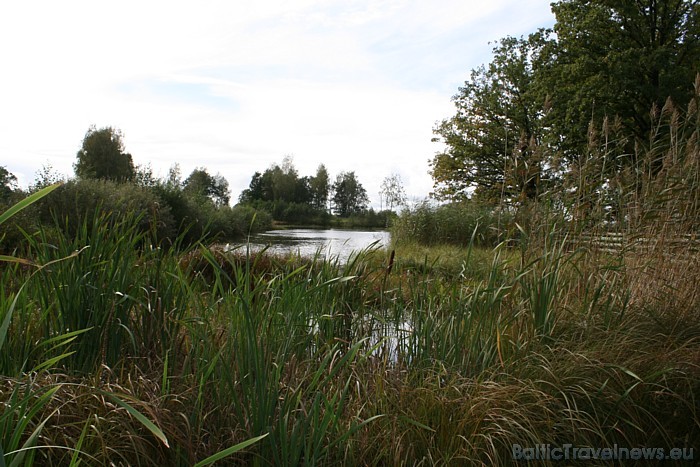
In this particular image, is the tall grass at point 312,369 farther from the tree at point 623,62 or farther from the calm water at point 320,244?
the tree at point 623,62

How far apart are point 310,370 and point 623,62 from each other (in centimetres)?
1681

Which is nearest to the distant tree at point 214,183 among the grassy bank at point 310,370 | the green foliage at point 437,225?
the green foliage at point 437,225

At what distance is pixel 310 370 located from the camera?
2.30 metres

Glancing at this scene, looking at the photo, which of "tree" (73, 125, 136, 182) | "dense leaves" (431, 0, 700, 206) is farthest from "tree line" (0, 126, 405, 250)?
"dense leaves" (431, 0, 700, 206)

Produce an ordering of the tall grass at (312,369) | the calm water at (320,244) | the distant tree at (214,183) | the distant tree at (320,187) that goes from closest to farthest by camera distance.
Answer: the tall grass at (312,369) < the calm water at (320,244) < the distant tree at (214,183) < the distant tree at (320,187)

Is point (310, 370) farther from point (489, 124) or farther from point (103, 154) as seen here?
point (103, 154)

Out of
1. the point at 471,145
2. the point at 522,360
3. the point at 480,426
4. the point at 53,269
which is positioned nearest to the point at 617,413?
the point at 522,360

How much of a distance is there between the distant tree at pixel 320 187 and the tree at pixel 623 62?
3934 cm

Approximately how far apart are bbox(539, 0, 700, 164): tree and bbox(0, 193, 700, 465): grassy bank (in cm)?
1393

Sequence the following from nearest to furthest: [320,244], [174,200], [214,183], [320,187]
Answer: [320,244], [174,200], [214,183], [320,187]

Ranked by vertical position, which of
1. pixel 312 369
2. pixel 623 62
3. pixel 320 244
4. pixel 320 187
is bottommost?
pixel 312 369

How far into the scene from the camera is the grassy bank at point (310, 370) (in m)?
1.69

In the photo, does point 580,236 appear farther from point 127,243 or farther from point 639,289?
point 127,243

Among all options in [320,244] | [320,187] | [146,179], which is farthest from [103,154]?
[320,244]
